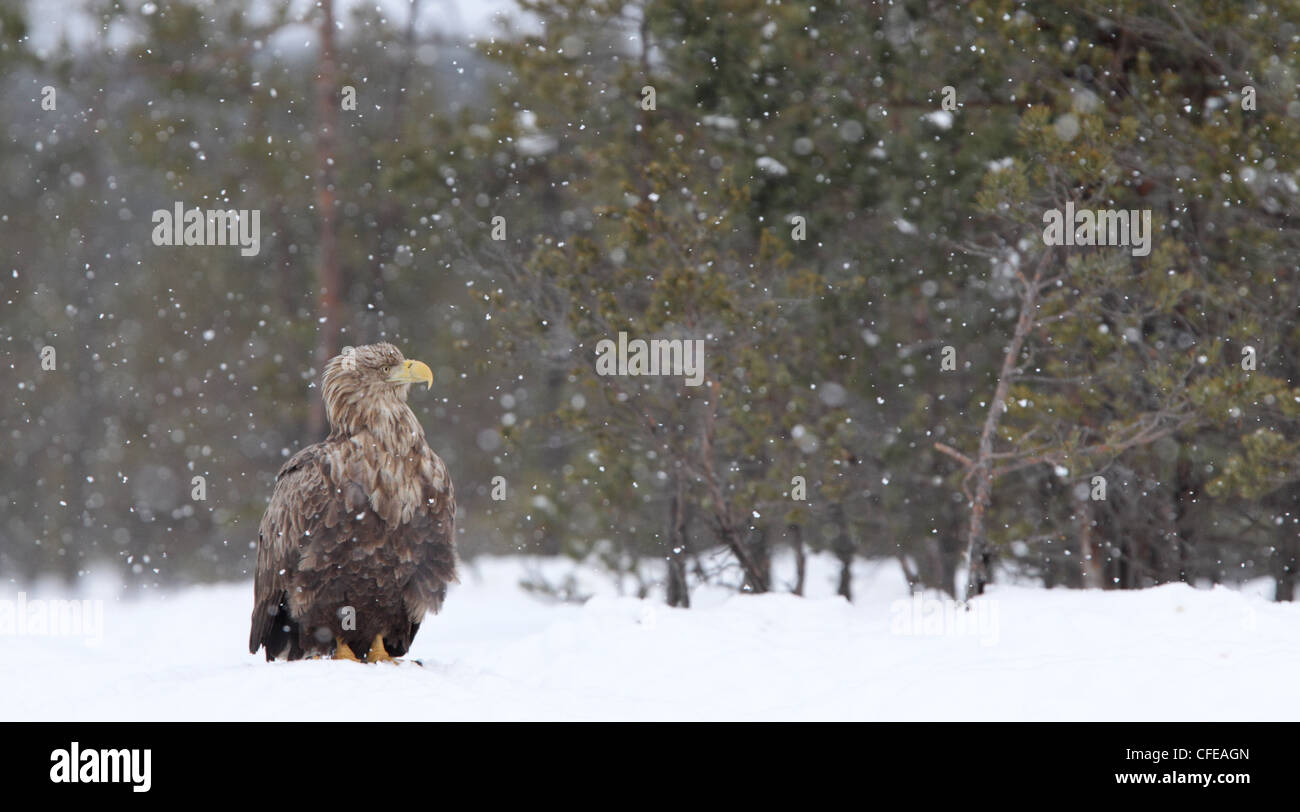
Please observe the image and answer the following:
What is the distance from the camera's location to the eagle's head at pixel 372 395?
555 centimetres

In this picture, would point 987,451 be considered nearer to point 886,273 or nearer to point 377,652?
point 886,273

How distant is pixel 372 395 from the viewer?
5590 millimetres

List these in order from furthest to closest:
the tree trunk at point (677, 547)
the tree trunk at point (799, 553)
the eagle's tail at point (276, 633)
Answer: the tree trunk at point (799, 553) → the tree trunk at point (677, 547) → the eagle's tail at point (276, 633)

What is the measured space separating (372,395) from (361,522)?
63 centimetres

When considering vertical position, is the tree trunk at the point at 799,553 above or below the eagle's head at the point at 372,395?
below

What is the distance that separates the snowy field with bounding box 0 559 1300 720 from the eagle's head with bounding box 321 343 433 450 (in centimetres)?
115

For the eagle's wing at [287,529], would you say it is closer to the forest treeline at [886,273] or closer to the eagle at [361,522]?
the eagle at [361,522]

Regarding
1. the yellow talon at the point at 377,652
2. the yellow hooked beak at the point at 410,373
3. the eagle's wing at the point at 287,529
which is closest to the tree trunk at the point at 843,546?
the yellow talon at the point at 377,652

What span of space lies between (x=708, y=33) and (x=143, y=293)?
12106 millimetres
